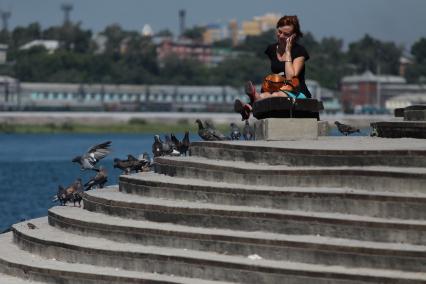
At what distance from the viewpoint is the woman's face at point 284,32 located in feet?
83.3

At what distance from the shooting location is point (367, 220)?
1991cm

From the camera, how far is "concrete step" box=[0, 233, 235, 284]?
804 inches

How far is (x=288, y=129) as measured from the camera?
2506 cm

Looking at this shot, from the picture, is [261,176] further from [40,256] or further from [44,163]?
[44,163]

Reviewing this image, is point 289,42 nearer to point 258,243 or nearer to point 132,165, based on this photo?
point 132,165

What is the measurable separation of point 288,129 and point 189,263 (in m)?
5.17

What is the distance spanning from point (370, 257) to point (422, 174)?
1.70 m

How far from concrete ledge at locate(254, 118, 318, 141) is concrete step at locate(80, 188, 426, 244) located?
270cm

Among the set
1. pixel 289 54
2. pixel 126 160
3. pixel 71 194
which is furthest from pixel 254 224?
pixel 126 160

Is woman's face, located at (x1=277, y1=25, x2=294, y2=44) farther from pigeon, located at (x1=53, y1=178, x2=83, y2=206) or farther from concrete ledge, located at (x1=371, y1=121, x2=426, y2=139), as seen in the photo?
pigeon, located at (x1=53, y1=178, x2=83, y2=206)

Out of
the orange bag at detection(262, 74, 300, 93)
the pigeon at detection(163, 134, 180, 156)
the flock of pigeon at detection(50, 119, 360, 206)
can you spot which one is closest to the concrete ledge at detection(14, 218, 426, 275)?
the orange bag at detection(262, 74, 300, 93)

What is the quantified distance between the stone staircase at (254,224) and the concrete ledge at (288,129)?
3.30 feet

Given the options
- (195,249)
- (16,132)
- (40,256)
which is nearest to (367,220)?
(195,249)

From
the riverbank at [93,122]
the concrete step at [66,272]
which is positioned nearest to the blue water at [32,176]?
the concrete step at [66,272]
